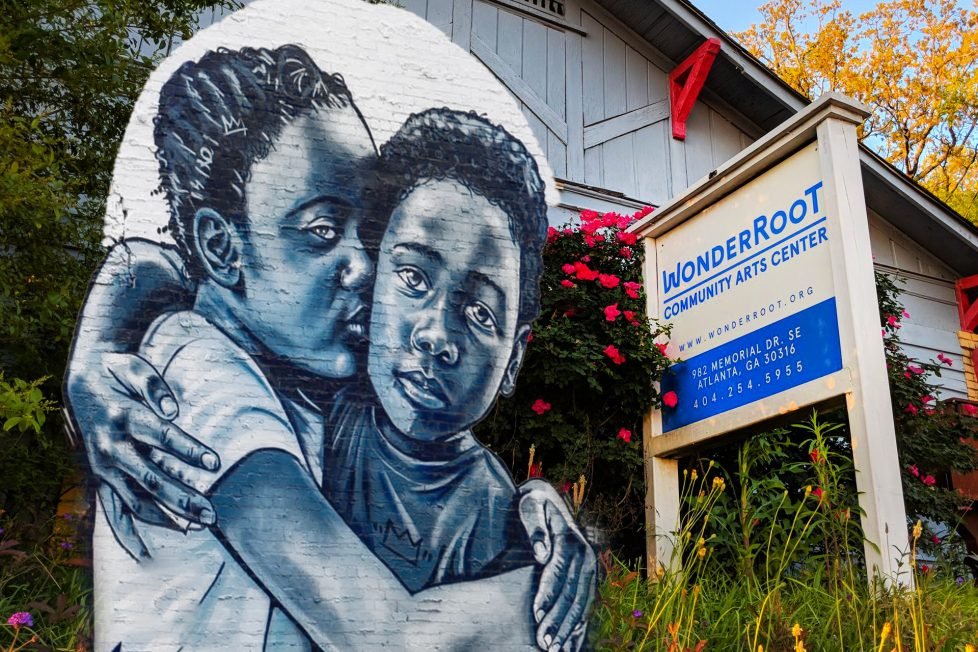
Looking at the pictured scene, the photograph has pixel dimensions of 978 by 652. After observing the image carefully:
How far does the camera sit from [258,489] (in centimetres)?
465

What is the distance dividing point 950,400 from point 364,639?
6797 mm

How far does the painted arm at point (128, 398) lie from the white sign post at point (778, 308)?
282cm

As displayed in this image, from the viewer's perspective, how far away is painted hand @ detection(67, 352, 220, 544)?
14.6 feet

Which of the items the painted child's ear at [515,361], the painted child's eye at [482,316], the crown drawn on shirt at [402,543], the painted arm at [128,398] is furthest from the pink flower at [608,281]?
the painted arm at [128,398]

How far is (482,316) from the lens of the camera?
213 inches

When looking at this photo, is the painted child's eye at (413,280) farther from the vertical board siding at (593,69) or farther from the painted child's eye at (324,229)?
the vertical board siding at (593,69)

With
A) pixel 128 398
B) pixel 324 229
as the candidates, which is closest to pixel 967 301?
pixel 324 229

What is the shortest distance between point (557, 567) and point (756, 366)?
5.48 ft

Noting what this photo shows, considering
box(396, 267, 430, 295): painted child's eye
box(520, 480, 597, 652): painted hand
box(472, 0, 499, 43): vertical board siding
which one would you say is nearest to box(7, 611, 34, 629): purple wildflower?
box(520, 480, 597, 652): painted hand

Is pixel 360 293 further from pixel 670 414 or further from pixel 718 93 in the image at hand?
pixel 718 93

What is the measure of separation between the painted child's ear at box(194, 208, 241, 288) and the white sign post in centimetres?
289

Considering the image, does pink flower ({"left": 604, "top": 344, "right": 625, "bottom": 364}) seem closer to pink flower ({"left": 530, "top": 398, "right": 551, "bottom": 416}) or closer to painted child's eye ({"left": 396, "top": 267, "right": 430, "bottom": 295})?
pink flower ({"left": 530, "top": 398, "right": 551, "bottom": 416})

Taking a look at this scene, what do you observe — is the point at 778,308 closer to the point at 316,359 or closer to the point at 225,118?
the point at 316,359

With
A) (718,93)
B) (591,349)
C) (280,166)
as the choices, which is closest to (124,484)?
(280,166)
